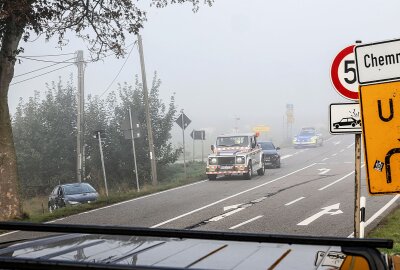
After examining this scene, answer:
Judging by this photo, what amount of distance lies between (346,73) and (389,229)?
4802mm

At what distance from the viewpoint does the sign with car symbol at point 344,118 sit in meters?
6.47

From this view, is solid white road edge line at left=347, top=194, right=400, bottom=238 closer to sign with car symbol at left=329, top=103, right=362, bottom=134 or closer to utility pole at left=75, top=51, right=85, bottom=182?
sign with car symbol at left=329, top=103, right=362, bottom=134

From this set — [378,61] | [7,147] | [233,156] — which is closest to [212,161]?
[233,156]

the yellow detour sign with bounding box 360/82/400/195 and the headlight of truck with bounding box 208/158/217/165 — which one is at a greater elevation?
the yellow detour sign with bounding box 360/82/400/195

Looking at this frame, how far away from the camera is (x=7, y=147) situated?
14.8 m

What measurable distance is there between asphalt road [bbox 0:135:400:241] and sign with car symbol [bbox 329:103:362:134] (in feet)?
14.4

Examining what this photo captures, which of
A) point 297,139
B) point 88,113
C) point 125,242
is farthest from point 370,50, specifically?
point 297,139

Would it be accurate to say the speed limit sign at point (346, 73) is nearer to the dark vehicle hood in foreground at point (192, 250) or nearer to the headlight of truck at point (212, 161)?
the dark vehicle hood in foreground at point (192, 250)

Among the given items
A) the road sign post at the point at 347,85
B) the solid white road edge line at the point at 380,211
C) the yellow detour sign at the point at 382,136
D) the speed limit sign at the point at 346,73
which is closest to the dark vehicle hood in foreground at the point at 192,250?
the yellow detour sign at the point at 382,136

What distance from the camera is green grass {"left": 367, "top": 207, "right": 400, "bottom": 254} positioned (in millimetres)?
9098

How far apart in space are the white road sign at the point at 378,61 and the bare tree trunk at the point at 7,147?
467 inches

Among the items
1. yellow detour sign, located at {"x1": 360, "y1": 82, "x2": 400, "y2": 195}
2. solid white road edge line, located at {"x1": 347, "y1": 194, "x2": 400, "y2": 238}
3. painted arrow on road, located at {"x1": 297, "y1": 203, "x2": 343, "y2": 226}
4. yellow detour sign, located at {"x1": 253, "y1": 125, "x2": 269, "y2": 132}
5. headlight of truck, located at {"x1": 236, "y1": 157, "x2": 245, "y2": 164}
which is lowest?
solid white road edge line, located at {"x1": 347, "y1": 194, "x2": 400, "y2": 238}

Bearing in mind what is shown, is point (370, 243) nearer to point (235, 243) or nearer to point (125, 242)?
point (235, 243)

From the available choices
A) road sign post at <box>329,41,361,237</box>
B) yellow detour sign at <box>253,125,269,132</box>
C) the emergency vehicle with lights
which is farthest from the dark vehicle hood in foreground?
yellow detour sign at <box>253,125,269,132</box>
